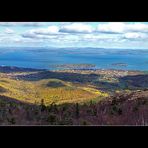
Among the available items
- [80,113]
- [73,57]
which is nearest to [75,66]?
[73,57]

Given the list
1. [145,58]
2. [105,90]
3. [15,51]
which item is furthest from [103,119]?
[15,51]

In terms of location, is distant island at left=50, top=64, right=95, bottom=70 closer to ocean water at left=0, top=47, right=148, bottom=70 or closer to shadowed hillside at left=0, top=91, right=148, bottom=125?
ocean water at left=0, top=47, right=148, bottom=70

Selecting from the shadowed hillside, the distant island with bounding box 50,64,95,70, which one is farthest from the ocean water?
the shadowed hillside

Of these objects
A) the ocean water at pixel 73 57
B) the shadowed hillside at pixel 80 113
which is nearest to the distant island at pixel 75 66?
the ocean water at pixel 73 57

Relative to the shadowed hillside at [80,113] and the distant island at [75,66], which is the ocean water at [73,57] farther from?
the shadowed hillside at [80,113]

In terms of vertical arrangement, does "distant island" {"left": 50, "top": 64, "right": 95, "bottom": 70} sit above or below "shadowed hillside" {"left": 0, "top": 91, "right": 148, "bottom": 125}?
above

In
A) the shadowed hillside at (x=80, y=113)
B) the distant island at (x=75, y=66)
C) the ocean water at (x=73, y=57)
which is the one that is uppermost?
the ocean water at (x=73, y=57)

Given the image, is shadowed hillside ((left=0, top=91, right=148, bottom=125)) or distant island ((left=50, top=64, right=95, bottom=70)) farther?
distant island ((left=50, top=64, right=95, bottom=70))
